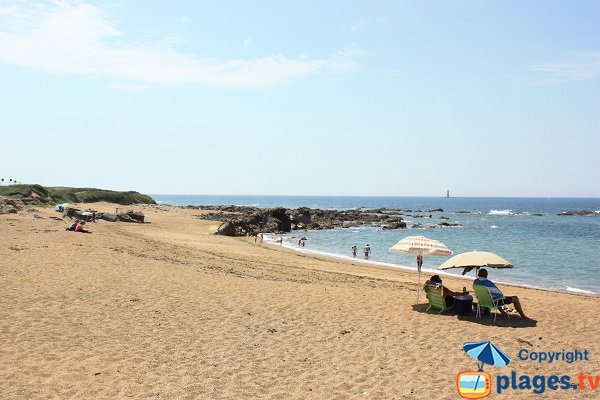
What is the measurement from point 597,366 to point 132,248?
65.8 ft

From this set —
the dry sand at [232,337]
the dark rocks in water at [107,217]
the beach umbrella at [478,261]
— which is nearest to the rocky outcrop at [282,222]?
the dark rocks in water at [107,217]

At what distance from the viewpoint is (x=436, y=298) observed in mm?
13305

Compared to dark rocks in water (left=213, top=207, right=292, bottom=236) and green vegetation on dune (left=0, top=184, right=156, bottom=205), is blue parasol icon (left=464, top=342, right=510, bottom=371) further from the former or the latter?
green vegetation on dune (left=0, top=184, right=156, bottom=205)

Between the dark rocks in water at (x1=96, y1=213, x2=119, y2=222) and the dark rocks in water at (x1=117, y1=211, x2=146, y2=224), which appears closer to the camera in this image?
the dark rocks in water at (x1=96, y1=213, x2=119, y2=222)

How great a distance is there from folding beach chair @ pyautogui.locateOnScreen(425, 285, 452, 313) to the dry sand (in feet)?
1.12

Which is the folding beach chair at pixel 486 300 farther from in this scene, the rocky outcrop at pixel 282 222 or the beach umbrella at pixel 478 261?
the rocky outcrop at pixel 282 222

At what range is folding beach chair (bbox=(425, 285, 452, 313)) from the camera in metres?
13.2

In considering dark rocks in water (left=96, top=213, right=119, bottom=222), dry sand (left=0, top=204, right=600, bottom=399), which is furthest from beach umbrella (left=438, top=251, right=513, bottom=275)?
dark rocks in water (left=96, top=213, right=119, bottom=222)

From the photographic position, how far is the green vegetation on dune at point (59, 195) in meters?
63.6

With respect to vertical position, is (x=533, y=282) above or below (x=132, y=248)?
below

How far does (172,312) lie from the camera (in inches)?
468

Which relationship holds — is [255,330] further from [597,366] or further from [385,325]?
[597,366]

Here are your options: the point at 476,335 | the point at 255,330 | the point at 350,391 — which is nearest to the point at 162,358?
the point at 255,330

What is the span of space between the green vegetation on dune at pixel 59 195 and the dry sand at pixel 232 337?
176 feet
